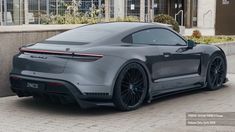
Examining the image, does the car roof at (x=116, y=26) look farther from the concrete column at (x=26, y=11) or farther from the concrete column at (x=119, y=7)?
the concrete column at (x=119, y=7)

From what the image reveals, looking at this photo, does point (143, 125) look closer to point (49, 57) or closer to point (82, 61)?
point (82, 61)

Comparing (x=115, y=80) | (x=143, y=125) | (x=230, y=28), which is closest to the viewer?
(x=143, y=125)

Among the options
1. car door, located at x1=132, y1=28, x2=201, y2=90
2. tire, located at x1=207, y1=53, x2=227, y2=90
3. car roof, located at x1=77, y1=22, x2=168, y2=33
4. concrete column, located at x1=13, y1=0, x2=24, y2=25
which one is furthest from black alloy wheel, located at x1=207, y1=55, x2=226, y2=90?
concrete column, located at x1=13, y1=0, x2=24, y2=25

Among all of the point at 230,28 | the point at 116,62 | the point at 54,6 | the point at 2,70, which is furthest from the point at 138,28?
the point at 230,28

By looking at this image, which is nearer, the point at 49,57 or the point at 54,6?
the point at 49,57

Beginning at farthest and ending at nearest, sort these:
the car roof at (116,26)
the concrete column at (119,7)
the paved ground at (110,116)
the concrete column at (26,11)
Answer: the concrete column at (119,7) < the concrete column at (26,11) < the car roof at (116,26) < the paved ground at (110,116)

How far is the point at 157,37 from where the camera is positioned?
8.54 meters

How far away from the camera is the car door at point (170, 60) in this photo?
8.14m

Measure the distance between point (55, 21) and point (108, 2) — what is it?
6288mm

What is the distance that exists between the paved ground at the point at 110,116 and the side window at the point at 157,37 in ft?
3.26

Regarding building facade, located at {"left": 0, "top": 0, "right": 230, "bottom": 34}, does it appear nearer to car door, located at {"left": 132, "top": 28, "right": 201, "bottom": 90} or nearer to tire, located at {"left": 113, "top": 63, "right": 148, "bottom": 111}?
car door, located at {"left": 132, "top": 28, "right": 201, "bottom": 90}

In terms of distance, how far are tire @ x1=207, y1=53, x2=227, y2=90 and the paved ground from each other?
0.59 metres

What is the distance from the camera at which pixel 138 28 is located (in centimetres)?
824

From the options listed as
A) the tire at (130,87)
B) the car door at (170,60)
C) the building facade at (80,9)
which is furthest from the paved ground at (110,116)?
the building facade at (80,9)
